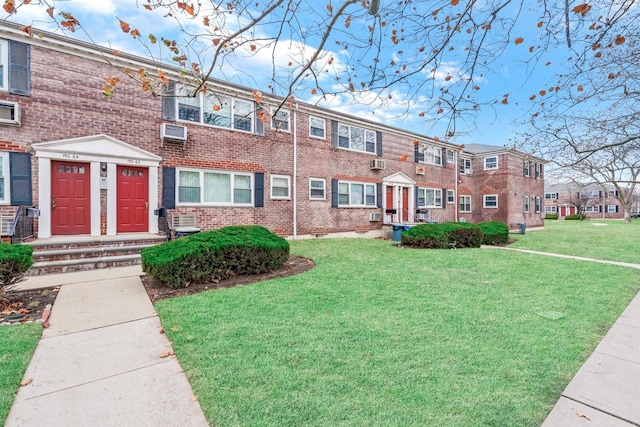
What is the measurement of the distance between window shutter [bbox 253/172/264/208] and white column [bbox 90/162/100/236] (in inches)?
191

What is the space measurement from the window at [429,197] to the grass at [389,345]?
12.0 metres

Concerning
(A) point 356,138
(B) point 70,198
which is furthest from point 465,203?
(B) point 70,198

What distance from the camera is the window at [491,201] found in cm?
2127

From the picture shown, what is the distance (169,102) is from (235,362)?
931 centimetres

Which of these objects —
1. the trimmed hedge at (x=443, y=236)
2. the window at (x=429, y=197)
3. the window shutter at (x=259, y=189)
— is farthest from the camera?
the window at (x=429, y=197)

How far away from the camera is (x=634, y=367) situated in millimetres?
2848

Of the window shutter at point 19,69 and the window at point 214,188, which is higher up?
the window shutter at point 19,69

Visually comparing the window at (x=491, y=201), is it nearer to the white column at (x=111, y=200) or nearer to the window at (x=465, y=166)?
the window at (x=465, y=166)

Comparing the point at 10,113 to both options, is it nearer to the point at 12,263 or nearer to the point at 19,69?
the point at 19,69

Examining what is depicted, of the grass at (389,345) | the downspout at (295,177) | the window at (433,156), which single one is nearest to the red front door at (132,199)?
the downspout at (295,177)

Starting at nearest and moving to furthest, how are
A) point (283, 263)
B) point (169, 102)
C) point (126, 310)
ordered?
point (126, 310) → point (283, 263) → point (169, 102)

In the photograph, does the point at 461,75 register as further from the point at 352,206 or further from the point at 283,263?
the point at 352,206

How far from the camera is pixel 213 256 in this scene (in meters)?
5.69

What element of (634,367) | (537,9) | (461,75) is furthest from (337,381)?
(537,9)
